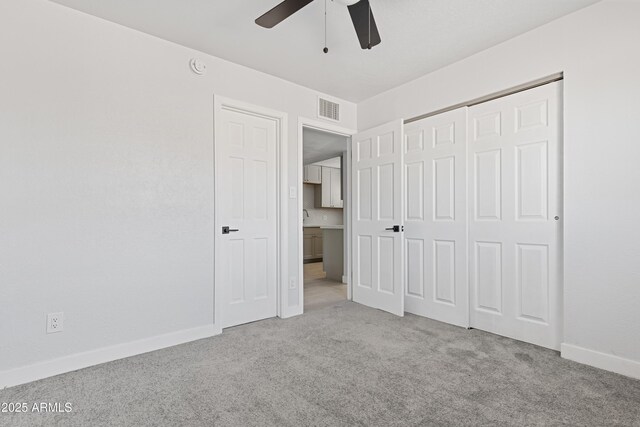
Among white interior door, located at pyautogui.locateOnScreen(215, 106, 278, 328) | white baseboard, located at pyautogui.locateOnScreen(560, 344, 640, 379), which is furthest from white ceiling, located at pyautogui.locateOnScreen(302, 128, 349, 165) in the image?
white baseboard, located at pyautogui.locateOnScreen(560, 344, 640, 379)

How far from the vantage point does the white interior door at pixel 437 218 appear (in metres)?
2.96

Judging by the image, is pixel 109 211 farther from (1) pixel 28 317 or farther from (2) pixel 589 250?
(2) pixel 589 250

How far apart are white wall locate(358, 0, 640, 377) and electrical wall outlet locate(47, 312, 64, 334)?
11.4ft

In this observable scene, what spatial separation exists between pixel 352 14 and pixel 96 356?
2.78 metres

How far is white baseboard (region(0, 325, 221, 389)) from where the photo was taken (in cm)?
197

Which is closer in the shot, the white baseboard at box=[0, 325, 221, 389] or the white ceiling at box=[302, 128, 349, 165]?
the white baseboard at box=[0, 325, 221, 389]

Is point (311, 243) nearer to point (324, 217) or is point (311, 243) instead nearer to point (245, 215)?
point (324, 217)

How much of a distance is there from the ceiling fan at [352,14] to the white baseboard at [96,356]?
7.73ft

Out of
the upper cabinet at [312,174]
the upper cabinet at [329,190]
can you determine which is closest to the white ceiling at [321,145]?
the upper cabinet at [312,174]

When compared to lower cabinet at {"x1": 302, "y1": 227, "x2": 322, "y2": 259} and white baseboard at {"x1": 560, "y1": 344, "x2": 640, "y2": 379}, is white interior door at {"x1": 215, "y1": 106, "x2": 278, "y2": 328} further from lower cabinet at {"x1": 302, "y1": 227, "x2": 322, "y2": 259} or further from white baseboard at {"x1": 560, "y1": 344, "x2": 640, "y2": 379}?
lower cabinet at {"x1": 302, "y1": 227, "x2": 322, "y2": 259}

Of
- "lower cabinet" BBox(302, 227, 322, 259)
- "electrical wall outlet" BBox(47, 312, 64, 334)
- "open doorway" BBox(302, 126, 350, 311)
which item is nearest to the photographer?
"electrical wall outlet" BBox(47, 312, 64, 334)

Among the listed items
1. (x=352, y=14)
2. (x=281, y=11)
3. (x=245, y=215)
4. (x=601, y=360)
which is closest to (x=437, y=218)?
(x=601, y=360)

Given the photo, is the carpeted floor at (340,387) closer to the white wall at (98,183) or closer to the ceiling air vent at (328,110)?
the white wall at (98,183)

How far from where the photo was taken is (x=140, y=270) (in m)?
2.43
